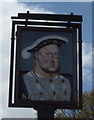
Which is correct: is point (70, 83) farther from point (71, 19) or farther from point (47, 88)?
point (71, 19)

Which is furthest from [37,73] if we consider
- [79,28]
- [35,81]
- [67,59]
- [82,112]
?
[82,112]

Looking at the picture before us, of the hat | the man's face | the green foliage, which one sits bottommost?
the green foliage

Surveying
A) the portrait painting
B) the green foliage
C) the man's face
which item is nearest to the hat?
the portrait painting

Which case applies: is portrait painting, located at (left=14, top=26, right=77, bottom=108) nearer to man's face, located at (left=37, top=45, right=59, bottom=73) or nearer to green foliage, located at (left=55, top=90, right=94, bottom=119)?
man's face, located at (left=37, top=45, right=59, bottom=73)

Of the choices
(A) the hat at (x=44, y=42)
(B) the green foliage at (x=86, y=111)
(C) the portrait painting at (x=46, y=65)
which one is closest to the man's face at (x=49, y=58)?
(C) the portrait painting at (x=46, y=65)

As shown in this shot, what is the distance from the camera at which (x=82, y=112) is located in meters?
36.4

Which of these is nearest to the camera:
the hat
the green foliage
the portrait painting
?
the portrait painting

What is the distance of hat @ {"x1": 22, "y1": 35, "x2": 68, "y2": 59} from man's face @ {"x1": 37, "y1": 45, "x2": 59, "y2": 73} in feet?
0.56

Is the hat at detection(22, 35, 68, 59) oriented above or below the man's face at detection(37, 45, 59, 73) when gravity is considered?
above

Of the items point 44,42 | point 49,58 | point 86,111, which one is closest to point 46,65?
point 49,58

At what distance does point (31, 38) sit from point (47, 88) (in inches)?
85.2

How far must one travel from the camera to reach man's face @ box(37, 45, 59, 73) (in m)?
16.6

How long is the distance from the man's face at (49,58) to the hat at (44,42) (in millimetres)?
170

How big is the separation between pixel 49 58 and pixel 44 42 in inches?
27.8
